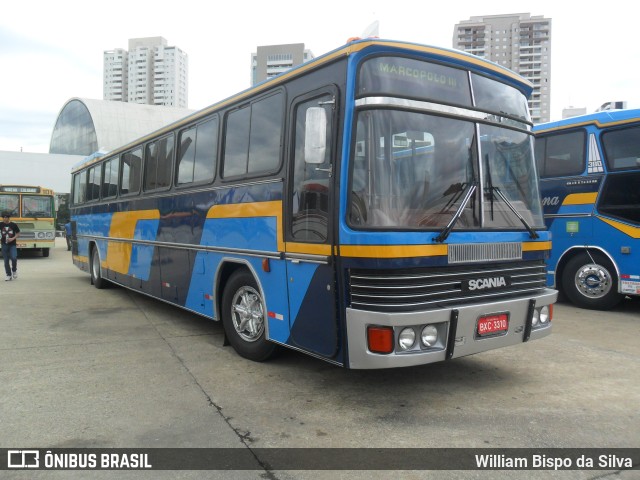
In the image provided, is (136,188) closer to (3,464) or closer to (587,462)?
(3,464)

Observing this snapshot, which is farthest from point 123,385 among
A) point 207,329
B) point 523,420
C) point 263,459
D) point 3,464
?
point 523,420

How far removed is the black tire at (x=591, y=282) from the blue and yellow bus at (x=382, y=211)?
4502mm

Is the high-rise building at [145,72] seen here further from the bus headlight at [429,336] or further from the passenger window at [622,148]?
the bus headlight at [429,336]

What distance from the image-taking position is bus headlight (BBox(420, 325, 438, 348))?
388 cm

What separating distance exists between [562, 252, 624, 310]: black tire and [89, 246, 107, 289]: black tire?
9570mm

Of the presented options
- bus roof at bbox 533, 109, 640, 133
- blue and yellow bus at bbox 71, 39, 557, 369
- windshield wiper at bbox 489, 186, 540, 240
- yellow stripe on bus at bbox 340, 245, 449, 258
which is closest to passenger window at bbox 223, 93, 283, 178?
blue and yellow bus at bbox 71, 39, 557, 369

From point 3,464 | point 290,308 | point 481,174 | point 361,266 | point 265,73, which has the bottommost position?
point 3,464

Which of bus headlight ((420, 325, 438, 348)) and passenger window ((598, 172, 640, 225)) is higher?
passenger window ((598, 172, 640, 225))

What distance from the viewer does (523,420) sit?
394 centimetres

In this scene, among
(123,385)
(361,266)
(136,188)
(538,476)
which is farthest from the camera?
(136,188)

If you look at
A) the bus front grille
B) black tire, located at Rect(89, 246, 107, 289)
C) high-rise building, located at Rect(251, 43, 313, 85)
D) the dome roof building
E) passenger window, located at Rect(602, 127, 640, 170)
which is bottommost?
black tire, located at Rect(89, 246, 107, 289)

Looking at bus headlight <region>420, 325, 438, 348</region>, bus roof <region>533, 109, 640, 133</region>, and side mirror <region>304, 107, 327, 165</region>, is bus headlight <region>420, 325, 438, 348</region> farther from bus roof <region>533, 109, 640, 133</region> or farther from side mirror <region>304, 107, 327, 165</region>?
bus roof <region>533, 109, 640, 133</region>

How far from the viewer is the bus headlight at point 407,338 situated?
3799 millimetres

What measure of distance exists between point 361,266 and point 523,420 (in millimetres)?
1759
